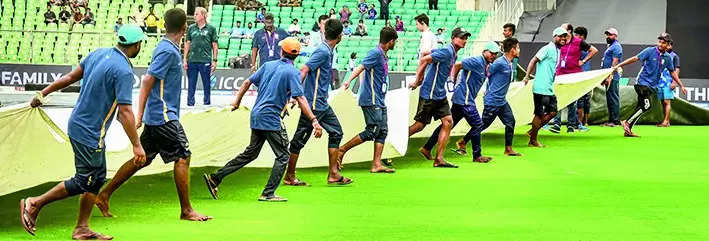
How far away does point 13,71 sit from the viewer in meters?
31.2

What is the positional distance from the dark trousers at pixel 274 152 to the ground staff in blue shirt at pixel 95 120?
256 centimetres

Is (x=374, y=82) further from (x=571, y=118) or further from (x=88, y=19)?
(x=88, y=19)

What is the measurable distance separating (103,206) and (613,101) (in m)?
14.6

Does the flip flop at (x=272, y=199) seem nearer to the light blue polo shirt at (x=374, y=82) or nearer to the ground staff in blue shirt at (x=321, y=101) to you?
the ground staff in blue shirt at (x=321, y=101)

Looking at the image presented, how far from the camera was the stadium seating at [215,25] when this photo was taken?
99.6 ft

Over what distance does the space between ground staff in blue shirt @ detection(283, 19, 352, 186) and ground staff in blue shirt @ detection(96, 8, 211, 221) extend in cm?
283

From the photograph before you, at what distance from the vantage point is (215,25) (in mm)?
38000

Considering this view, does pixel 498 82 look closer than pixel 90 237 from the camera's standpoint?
No

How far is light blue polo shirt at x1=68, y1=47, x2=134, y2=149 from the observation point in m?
8.12

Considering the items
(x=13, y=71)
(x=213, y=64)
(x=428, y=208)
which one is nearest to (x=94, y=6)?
(x=13, y=71)

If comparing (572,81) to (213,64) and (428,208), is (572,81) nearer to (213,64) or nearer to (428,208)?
(213,64)

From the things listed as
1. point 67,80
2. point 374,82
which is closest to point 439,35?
point 374,82

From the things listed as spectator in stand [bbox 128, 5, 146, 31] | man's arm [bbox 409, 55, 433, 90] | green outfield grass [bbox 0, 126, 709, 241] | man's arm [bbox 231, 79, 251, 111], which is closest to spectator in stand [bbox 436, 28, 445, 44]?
spectator in stand [bbox 128, 5, 146, 31]

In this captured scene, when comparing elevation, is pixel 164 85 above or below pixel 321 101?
above
